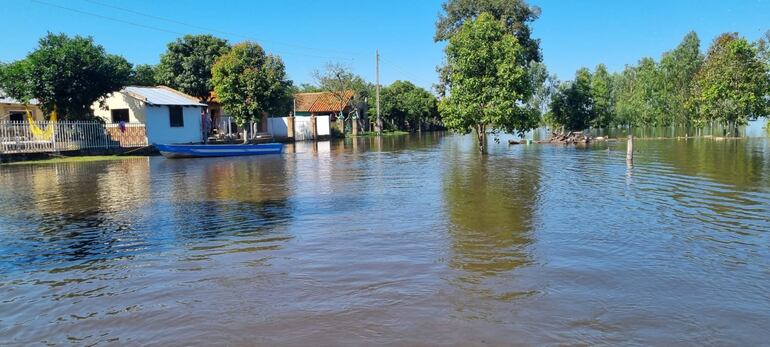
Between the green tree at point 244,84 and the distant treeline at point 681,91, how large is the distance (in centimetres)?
3295

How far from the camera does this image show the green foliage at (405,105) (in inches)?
3088

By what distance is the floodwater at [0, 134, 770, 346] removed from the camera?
217 inches

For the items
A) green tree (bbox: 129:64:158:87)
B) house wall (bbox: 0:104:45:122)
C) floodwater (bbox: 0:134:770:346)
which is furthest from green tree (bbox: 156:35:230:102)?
floodwater (bbox: 0:134:770:346)

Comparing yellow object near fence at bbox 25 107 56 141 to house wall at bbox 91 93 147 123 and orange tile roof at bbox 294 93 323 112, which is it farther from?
orange tile roof at bbox 294 93 323 112

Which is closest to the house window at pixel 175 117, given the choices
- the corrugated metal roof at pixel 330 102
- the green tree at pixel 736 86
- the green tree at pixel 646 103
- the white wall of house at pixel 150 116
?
the white wall of house at pixel 150 116

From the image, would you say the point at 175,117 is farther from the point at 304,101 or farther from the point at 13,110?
the point at 304,101

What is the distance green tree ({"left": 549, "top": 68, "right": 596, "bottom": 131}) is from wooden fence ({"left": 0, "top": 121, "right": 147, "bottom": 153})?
43355 mm

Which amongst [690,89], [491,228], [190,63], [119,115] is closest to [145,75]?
[190,63]

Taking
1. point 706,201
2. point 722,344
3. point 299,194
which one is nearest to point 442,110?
point 299,194

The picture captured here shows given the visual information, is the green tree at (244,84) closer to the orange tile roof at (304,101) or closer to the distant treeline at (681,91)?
the orange tile roof at (304,101)

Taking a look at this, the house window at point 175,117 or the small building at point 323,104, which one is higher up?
the small building at point 323,104

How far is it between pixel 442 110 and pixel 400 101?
5120 cm

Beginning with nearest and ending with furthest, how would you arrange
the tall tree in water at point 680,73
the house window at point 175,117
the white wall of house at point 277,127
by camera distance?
the house window at point 175,117 → the white wall of house at point 277,127 → the tall tree in water at point 680,73

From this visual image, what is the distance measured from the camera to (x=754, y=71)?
128 ft
